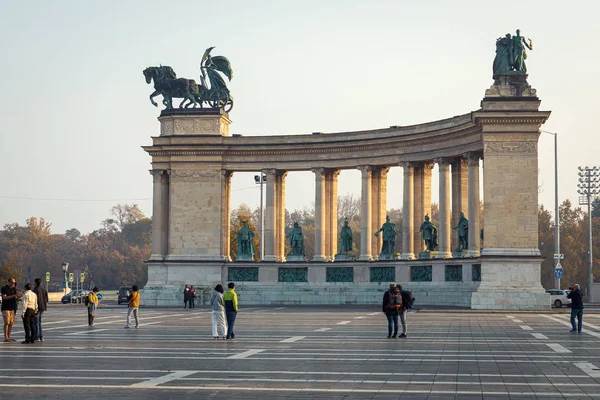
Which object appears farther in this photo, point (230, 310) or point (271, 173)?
point (271, 173)

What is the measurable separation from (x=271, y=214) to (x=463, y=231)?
53.6ft

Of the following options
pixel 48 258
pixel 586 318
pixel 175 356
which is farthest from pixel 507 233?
pixel 48 258

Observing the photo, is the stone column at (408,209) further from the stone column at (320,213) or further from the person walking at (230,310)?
the person walking at (230,310)

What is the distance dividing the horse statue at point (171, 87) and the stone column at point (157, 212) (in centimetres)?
549

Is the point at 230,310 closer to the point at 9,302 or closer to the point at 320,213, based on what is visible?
the point at 9,302

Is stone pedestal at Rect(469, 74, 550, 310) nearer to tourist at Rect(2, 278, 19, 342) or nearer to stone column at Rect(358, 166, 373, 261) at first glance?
stone column at Rect(358, 166, 373, 261)

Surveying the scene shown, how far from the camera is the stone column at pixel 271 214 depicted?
244ft

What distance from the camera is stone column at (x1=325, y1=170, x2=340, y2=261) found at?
74875 millimetres

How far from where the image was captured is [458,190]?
6919 cm

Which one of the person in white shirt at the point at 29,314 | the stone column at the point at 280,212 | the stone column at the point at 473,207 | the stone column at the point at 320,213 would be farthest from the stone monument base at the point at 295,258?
the person in white shirt at the point at 29,314

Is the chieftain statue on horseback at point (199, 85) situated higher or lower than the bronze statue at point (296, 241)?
higher

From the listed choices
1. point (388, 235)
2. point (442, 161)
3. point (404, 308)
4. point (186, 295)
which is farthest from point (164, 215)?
point (404, 308)

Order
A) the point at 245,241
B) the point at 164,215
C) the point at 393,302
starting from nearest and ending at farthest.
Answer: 1. the point at 393,302
2. the point at 164,215
3. the point at 245,241

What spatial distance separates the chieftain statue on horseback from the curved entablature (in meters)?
3.50
